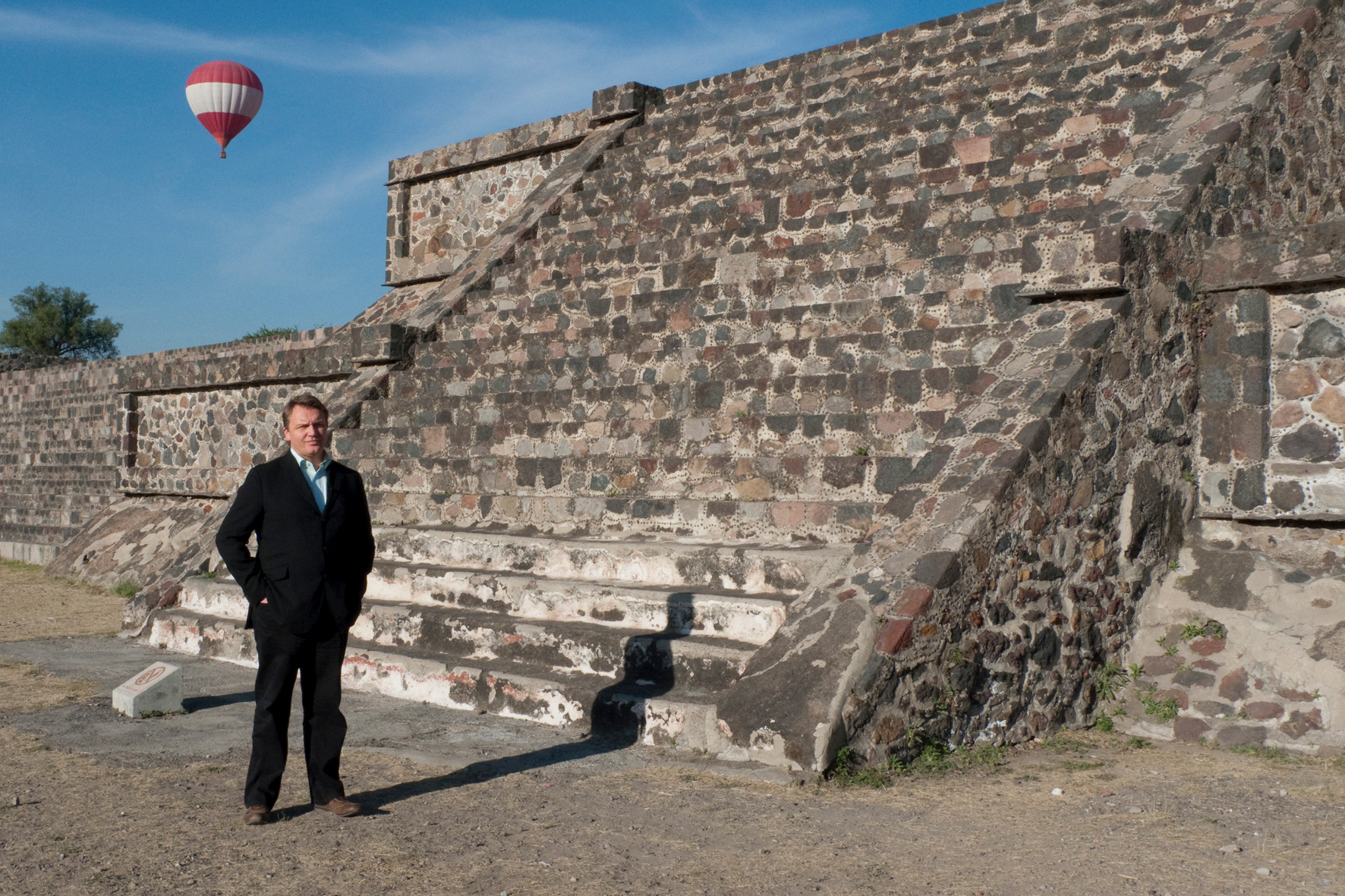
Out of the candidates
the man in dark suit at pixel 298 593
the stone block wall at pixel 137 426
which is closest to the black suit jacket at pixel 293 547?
the man in dark suit at pixel 298 593

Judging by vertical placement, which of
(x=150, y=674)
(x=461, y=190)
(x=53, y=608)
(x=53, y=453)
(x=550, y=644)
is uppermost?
(x=461, y=190)

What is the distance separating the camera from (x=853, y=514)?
6184 millimetres

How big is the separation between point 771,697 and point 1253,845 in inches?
70.6

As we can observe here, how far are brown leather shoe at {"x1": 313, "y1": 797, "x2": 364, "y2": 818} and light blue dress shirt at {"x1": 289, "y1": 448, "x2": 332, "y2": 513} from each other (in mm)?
1054

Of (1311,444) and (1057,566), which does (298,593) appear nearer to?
(1057,566)

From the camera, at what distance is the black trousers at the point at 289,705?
418 centimetres

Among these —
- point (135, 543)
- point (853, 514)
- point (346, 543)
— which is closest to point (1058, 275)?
point (853, 514)

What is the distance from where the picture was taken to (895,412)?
6.59 meters

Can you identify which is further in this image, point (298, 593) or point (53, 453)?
point (53, 453)

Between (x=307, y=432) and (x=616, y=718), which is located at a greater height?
(x=307, y=432)

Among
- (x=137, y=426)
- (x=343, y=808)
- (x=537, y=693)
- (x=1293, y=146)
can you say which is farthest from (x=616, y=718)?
(x=137, y=426)

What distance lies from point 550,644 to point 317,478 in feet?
6.59

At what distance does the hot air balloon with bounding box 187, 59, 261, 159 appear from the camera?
17.1m

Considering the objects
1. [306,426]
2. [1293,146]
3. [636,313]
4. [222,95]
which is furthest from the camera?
[222,95]
